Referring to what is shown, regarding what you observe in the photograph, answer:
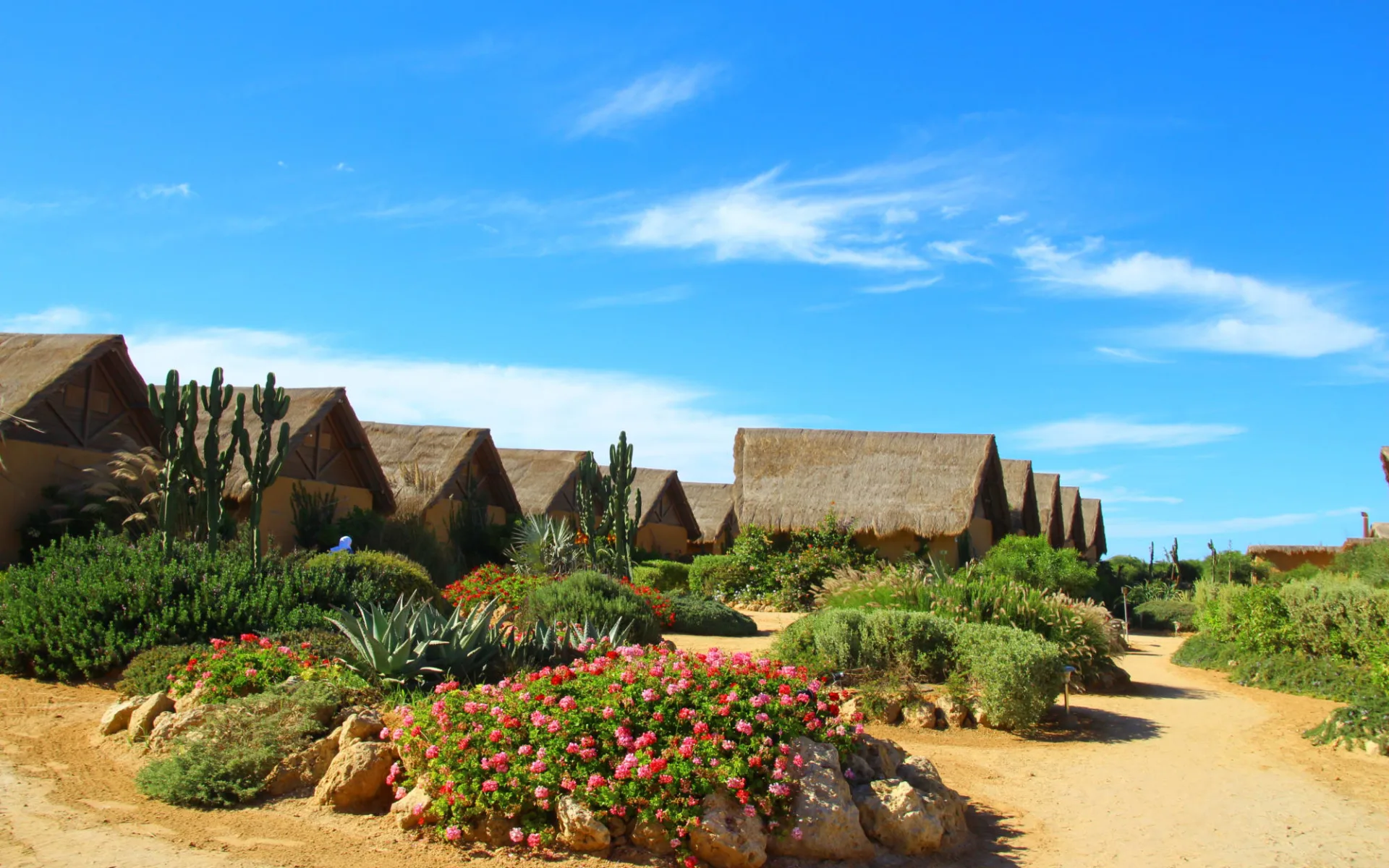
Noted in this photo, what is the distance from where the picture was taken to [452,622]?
26.3ft

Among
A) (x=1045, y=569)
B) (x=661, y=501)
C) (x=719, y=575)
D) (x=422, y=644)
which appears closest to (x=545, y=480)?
(x=661, y=501)

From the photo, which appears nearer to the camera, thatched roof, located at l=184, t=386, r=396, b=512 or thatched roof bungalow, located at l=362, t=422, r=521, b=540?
thatched roof, located at l=184, t=386, r=396, b=512

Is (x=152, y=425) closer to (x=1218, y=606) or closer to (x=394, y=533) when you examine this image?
(x=394, y=533)

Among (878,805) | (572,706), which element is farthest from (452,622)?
(878,805)

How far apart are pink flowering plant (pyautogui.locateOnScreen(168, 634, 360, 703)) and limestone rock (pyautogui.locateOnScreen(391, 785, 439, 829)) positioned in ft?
6.13

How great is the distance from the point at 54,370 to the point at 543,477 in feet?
49.3

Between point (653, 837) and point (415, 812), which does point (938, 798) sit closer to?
point (653, 837)

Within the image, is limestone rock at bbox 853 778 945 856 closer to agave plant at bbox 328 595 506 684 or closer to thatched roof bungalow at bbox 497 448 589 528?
agave plant at bbox 328 595 506 684

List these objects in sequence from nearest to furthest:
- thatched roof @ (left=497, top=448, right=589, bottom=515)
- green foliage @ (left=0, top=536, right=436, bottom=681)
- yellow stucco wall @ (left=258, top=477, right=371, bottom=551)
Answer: green foliage @ (left=0, top=536, right=436, bottom=681)
yellow stucco wall @ (left=258, top=477, right=371, bottom=551)
thatched roof @ (left=497, top=448, right=589, bottom=515)

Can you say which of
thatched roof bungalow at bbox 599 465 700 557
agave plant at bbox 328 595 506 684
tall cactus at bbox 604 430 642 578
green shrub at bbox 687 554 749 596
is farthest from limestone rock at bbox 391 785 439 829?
thatched roof bungalow at bbox 599 465 700 557

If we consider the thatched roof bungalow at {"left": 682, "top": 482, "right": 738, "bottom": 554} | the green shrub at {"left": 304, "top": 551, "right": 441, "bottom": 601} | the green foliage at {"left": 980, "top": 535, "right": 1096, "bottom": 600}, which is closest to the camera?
the green shrub at {"left": 304, "top": 551, "right": 441, "bottom": 601}

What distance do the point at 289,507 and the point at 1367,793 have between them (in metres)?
17.1

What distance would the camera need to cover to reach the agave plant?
7547mm

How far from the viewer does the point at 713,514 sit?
39.6m
